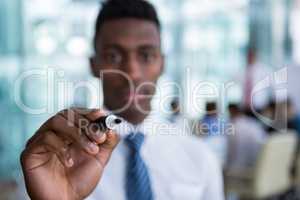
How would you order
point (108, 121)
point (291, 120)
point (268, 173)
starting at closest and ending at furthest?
point (108, 121)
point (268, 173)
point (291, 120)

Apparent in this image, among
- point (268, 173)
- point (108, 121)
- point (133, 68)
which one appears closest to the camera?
point (108, 121)

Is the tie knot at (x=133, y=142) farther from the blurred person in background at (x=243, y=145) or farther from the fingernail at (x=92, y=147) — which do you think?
the blurred person in background at (x=243, y=145)

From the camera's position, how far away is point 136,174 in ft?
2.30

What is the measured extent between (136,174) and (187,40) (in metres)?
3.95

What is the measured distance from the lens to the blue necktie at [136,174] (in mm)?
683

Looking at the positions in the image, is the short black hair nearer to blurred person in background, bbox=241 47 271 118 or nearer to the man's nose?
the man's nose

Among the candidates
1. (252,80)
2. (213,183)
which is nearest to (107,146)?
(213,183)

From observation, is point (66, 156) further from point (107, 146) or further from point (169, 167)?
point (169, 167)

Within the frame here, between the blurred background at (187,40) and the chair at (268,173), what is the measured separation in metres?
0.58

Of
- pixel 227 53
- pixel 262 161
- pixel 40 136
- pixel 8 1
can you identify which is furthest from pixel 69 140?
pixel 227 53

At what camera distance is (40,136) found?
1.61ft

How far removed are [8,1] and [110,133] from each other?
3.70 metres

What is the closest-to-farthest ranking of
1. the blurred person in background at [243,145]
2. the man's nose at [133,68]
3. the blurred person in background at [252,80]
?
the man's nose at [133,68], the blurred person in background at [243,145], the blurred person in background at [252,80]

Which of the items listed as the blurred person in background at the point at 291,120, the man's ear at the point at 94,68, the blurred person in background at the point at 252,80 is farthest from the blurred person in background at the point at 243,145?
the man's ear at the point at 94,68
